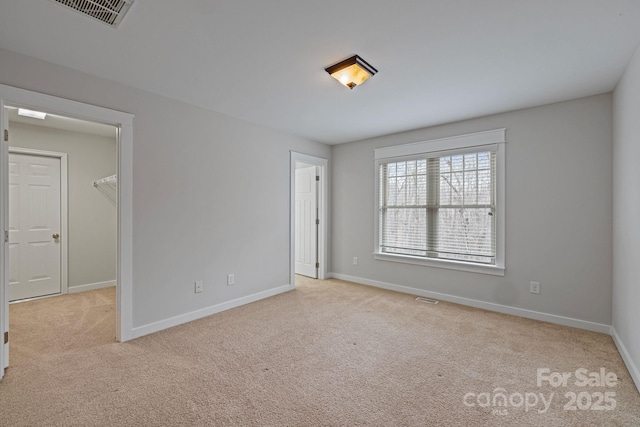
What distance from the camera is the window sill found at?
3644 mm

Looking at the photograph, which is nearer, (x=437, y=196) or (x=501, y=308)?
(x=501, y=308)

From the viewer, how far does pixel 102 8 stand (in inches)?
70.0

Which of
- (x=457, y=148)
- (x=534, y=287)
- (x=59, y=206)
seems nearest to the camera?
(x=534, y=287)

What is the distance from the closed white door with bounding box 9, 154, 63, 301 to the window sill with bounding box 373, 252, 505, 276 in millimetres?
4815

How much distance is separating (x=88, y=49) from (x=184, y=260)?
206 centimetres

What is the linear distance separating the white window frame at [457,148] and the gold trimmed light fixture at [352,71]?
1944 millimetres

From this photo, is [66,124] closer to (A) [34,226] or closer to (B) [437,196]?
Answer: (A) [34,226]

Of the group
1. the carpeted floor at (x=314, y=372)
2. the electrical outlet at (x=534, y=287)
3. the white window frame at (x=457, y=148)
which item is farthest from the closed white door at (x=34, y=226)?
the electrical outlet at (x=534, y=287)

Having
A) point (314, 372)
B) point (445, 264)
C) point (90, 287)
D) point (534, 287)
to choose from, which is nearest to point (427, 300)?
Answer: point (445, 264)

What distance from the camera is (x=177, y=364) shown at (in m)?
2.39

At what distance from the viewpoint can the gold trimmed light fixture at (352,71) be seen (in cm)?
233

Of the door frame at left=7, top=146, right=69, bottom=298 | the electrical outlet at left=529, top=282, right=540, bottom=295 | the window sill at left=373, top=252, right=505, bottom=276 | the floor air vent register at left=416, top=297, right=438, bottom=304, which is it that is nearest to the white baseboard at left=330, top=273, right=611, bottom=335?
the floor air vent register at left=416, top=297, right=438, bottom=304

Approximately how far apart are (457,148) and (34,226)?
5.94 m

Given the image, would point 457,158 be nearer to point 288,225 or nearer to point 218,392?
point 288,225
